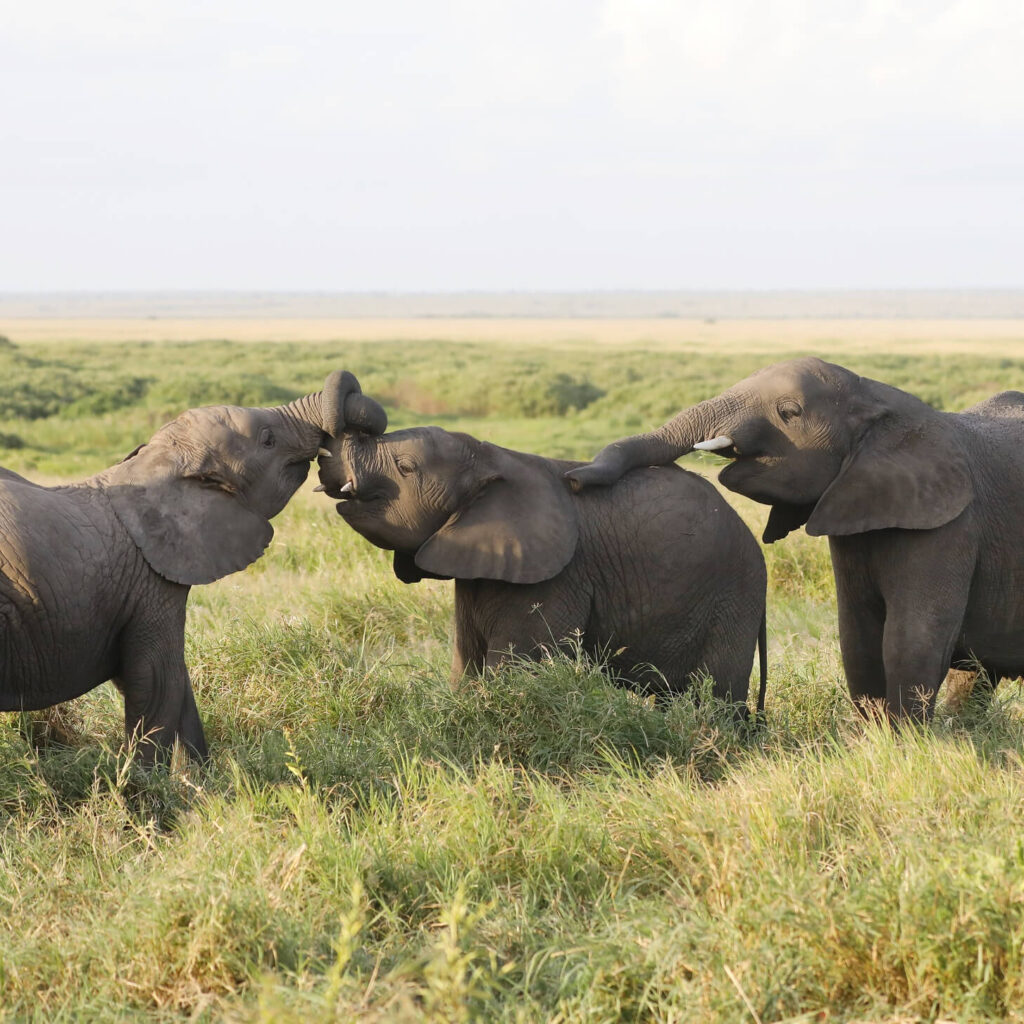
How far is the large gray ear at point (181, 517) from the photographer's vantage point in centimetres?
508

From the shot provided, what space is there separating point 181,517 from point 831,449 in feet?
8.61

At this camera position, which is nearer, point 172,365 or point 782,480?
point 782,480

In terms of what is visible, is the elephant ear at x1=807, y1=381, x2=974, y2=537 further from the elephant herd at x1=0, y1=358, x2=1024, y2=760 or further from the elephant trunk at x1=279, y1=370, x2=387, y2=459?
the elephant trunk at x1=279, y1=370, x2=387, y2=459

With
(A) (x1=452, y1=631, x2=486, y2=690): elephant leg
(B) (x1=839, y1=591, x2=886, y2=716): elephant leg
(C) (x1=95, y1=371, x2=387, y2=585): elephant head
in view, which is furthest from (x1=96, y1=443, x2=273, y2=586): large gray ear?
(B) (x1=839, y1=591, x2=886, y2=716): elephant leg

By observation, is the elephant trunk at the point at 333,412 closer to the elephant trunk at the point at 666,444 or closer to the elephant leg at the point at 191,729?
the elephant trunk at the point at 666,444

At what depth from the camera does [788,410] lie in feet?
18.5

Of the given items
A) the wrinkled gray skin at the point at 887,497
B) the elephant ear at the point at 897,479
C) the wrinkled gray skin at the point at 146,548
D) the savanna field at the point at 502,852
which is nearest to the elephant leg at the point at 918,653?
the wrinkled gray skin at the point at 887,497

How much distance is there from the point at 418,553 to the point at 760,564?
1.53 metres

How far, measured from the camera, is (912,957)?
3.35 meters

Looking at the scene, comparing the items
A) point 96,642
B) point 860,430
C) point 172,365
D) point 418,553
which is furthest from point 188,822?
point 172,365

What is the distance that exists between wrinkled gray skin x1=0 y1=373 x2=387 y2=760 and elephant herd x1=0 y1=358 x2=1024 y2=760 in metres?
0.01

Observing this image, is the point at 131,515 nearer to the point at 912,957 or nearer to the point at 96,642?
the point at 96,642

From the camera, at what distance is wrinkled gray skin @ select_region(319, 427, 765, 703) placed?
220 inches

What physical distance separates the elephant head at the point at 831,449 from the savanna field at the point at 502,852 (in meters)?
0.90
